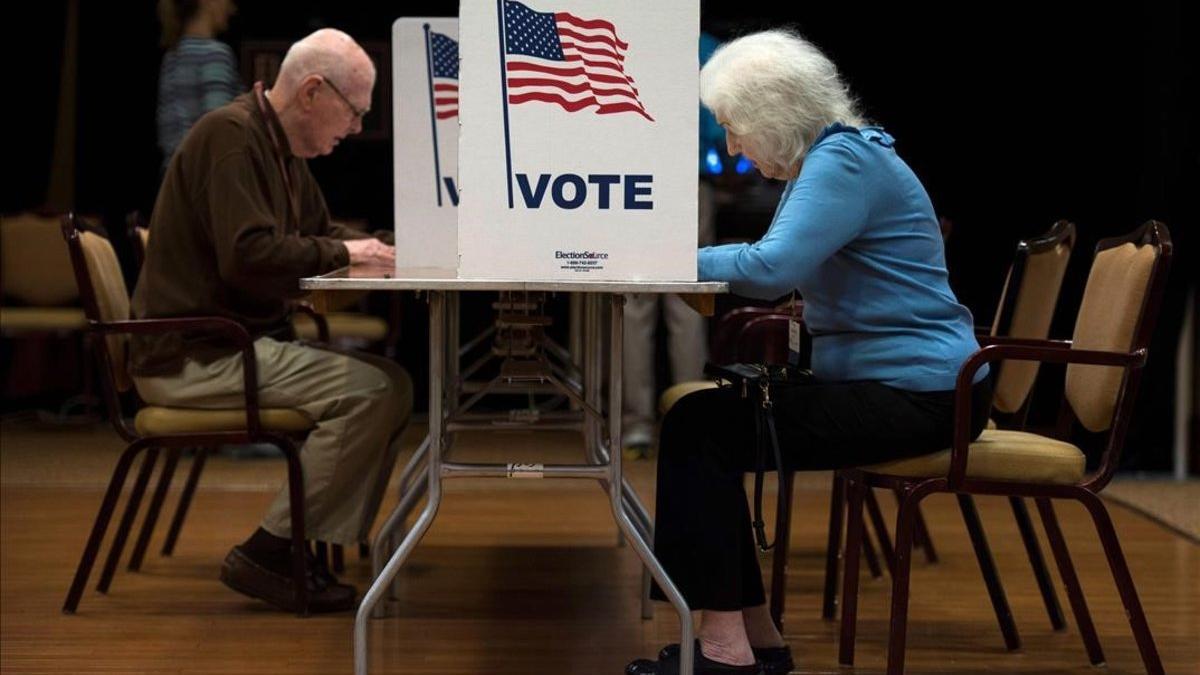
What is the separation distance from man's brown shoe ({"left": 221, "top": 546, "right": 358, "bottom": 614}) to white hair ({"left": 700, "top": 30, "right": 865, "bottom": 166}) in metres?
1.40

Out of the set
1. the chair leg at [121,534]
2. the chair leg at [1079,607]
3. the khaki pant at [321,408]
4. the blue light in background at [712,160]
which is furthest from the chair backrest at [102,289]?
the blue light in background at [712,160]

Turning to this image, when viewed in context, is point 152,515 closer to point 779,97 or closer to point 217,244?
point 217,244

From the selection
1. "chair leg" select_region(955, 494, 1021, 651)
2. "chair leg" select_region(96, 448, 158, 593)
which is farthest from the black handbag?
"chair leg" select_region(96, 448, 158, 593)

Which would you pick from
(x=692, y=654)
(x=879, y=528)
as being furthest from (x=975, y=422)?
(x=879, y=528)

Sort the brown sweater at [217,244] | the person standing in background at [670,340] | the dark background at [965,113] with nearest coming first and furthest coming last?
the brown sweater at [217,244]
the dark background at [965,113]
the person standing in background at [670,340]

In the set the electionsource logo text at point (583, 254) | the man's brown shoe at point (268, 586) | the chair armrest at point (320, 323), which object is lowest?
the man's brown shoe at point (268, 586)

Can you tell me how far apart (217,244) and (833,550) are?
1449 millimetres

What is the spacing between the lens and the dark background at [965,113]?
18.1 ft

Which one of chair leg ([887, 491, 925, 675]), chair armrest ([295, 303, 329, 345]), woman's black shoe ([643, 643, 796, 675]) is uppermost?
chair armrest ([295, 303, 329, 345])

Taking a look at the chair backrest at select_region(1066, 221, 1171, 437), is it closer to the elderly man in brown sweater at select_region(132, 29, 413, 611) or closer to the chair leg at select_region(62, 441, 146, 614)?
the elderly man in brown sweater at select_region(132, 29, 413, 611)

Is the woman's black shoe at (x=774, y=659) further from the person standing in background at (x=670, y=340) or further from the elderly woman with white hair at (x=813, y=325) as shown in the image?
the person standing in background at (x=670, y=340)

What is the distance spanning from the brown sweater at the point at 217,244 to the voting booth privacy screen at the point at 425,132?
0.26 metres

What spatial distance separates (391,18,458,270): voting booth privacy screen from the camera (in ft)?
11.9

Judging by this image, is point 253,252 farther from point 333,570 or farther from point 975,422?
point 975,422
